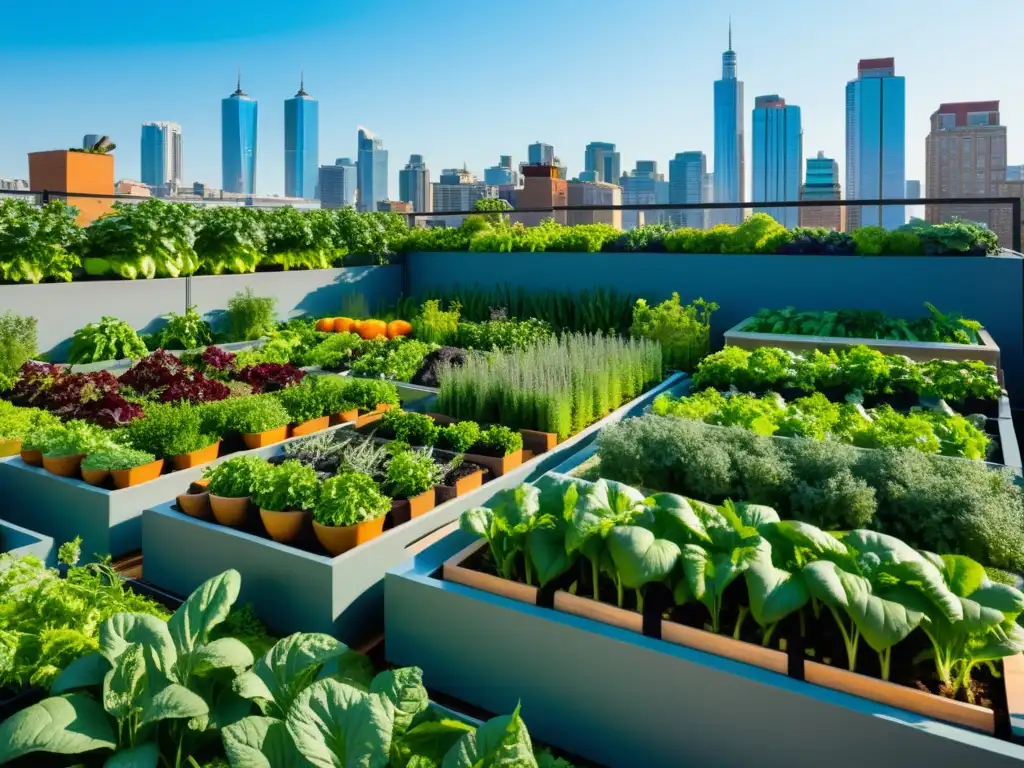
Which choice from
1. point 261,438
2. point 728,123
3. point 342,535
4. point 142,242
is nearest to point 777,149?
point 142,242

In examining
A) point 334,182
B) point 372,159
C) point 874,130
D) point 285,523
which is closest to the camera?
point 285,523

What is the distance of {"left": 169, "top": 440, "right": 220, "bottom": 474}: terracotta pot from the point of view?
407cm

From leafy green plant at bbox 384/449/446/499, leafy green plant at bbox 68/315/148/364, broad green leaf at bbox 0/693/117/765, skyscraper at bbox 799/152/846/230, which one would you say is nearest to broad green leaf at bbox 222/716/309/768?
broad green leaf at bbox 0/693/117/765

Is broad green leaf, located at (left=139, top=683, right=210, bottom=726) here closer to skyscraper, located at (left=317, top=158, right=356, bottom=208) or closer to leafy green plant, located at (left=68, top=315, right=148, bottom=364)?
leafy green plant, located at (left=68, top=315, right=148, bottom=364)

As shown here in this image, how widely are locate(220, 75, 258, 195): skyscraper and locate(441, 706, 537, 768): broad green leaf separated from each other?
376 ft

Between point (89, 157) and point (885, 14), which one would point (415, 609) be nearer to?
point (885, 14)

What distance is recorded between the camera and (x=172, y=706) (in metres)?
1.94

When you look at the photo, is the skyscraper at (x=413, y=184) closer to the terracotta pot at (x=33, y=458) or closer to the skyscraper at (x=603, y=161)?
the skyscraper at (x=603, y=161)

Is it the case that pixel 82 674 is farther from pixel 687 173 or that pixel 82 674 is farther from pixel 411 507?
pixel 687 173

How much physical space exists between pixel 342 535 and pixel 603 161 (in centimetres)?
7655

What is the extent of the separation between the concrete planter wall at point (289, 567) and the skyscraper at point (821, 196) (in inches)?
240

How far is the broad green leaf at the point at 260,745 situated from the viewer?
182 centimetres

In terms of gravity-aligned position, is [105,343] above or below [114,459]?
above

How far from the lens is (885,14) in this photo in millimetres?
7750
